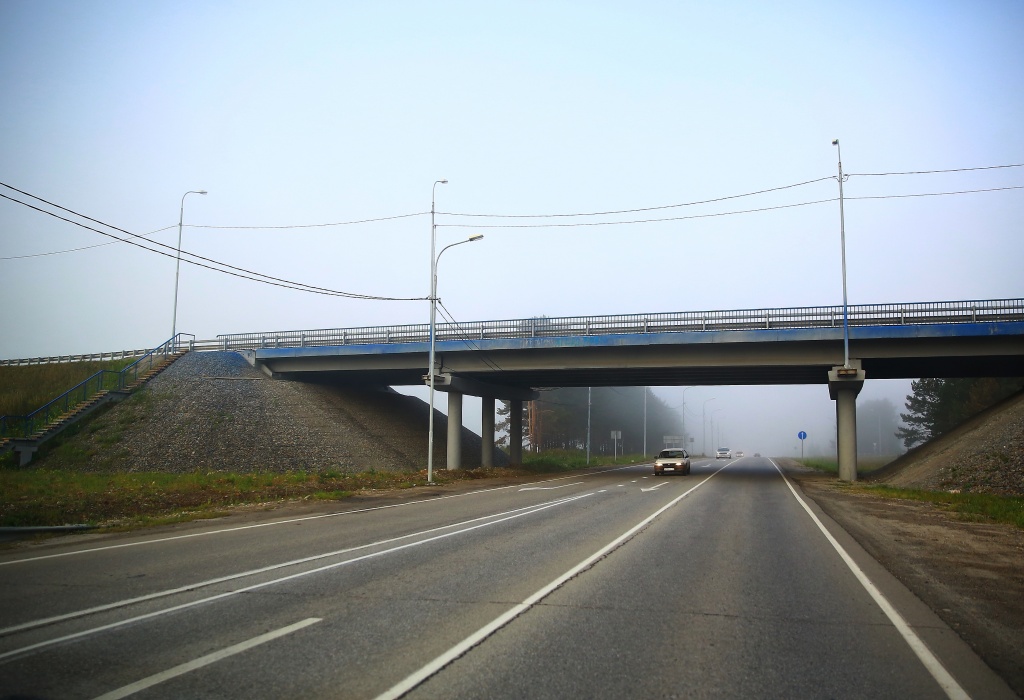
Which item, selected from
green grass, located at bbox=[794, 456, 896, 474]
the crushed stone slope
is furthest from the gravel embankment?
green grass, located at bbox=[794, 456, 896, 474]

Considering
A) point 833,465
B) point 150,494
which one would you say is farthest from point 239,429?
point 833,465

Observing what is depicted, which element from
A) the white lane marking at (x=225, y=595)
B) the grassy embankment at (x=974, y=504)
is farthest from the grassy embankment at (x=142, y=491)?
the grassy embankment at (x=974, y=504)

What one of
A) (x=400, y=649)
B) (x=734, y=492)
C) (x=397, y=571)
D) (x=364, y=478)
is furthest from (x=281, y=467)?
(x=400, y=649)

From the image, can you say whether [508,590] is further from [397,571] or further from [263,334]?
[263,334]

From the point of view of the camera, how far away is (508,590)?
8344mm

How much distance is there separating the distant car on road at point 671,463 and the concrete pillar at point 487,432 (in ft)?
40.5

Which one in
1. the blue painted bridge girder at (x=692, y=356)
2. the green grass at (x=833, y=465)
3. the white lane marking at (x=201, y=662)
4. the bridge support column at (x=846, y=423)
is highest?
the blue painted bridge girder at (x=692, y=356)

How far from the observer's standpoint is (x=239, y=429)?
38156 millimetres

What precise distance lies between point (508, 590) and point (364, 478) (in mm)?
22743

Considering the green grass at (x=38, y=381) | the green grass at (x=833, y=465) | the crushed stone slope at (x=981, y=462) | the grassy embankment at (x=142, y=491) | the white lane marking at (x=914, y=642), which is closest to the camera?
the white lane marking at (x=914, y=642)

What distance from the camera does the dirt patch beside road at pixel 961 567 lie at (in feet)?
21.0

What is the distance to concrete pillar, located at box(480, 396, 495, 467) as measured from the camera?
48.5 m

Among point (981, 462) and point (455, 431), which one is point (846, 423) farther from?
point (455, 431)

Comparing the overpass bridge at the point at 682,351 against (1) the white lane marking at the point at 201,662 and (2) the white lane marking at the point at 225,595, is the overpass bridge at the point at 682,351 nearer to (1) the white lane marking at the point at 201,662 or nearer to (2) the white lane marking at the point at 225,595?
(2) the white lane marking at the point at 225,595
